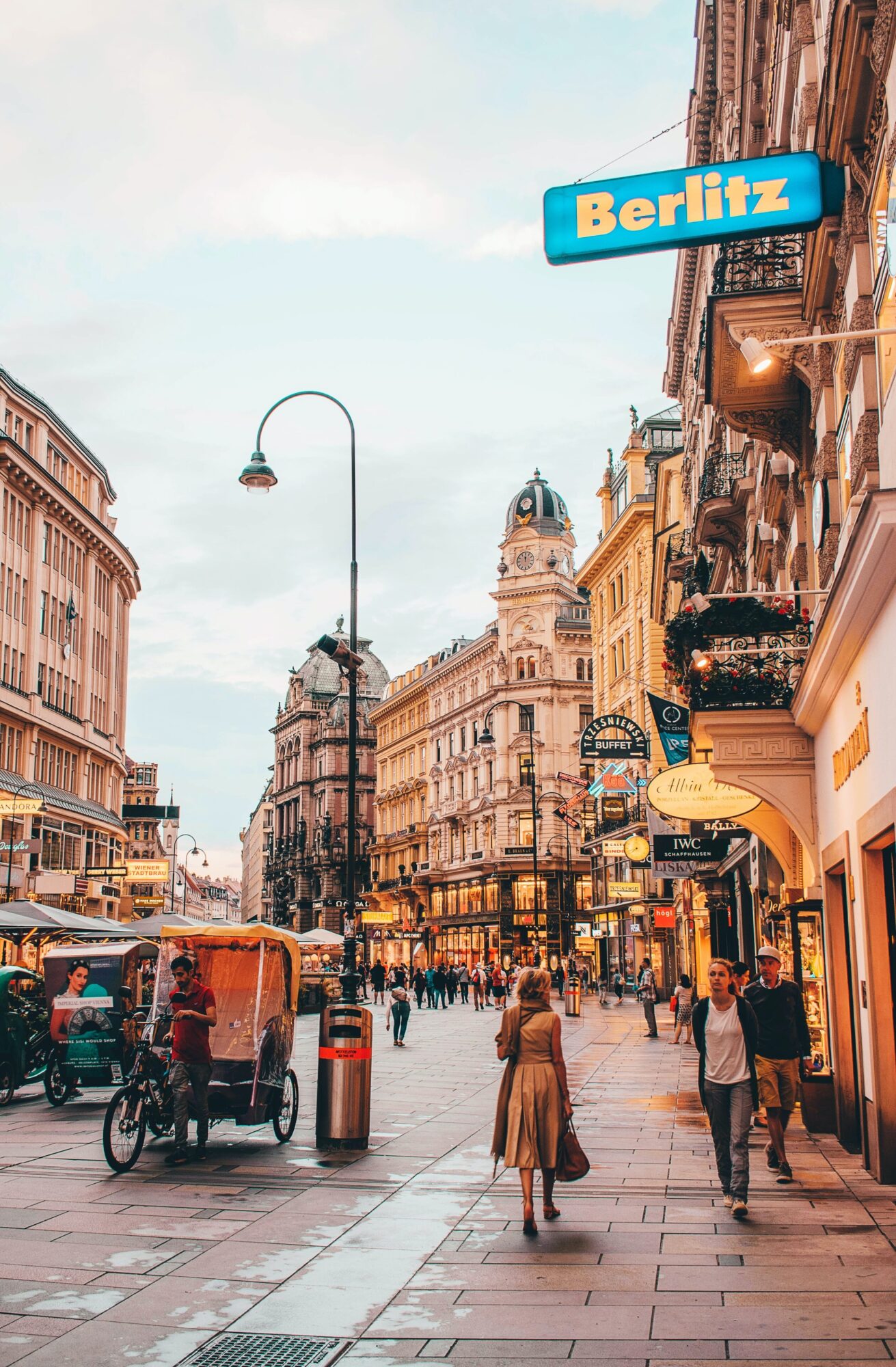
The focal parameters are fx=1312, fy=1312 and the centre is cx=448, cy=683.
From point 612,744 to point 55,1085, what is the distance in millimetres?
21780

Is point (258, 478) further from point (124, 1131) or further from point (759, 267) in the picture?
point (124, 1131)

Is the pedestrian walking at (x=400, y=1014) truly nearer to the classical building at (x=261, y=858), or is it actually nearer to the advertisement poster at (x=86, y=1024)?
the advertisement poster at (x=86, y=1024)

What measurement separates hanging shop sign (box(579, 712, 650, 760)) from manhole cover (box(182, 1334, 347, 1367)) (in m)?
28.6

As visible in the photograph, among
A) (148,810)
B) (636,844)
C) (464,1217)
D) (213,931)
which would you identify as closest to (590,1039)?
(636,844)

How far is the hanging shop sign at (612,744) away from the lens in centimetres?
3525

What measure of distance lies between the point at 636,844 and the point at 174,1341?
34.5 meters

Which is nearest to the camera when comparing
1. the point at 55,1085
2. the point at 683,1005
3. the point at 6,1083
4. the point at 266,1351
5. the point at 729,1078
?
the point at 266,1351

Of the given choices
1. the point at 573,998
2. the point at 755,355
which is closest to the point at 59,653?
the point at 573,998

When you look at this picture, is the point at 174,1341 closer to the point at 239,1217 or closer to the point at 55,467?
the point at 239,1217

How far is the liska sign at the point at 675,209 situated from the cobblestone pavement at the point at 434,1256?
22.0 feet

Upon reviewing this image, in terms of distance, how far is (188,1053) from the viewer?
452 inches

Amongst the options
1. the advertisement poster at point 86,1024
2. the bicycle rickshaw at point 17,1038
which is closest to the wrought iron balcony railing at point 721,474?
the advertisement poster at point 86,1024

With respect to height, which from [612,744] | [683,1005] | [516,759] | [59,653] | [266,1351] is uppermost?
[59,653]

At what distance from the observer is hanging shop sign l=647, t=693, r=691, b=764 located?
25422 mm
